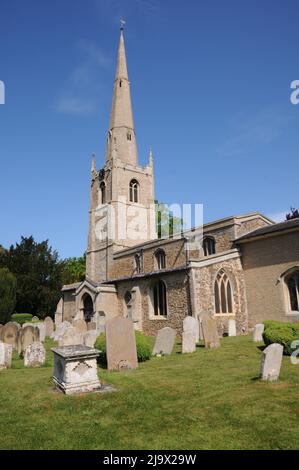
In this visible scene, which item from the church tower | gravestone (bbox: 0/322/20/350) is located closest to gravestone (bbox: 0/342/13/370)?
gravestone (bbox: 0/322/20/350)

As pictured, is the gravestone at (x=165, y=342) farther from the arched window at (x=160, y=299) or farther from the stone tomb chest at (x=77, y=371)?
the arched window at (x=160, y=299)

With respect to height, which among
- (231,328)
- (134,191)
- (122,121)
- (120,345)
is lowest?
(231,328)

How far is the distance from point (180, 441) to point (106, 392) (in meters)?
2.99

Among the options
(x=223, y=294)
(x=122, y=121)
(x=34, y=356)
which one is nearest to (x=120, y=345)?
(x=34, y=356)

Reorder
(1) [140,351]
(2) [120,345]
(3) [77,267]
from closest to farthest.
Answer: (2) [120,345] < (1) [140,351] < (3) [77,267]

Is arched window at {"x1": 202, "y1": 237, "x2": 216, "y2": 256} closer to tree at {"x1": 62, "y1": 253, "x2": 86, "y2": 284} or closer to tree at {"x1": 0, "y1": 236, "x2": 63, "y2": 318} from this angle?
tree at {"x1": 0, "y1": 236, "x2": 63, "y2": 318}

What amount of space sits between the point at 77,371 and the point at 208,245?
1661 centimetres

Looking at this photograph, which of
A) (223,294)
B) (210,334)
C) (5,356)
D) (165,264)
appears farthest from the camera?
(165,264)

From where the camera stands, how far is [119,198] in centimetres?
3158

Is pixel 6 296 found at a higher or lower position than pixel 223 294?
higher

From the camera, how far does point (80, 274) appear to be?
157ft

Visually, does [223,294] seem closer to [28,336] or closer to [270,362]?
[28,336]

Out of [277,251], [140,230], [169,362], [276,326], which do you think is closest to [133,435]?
[169,362]

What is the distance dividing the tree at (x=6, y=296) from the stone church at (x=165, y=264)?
5.11 meters
